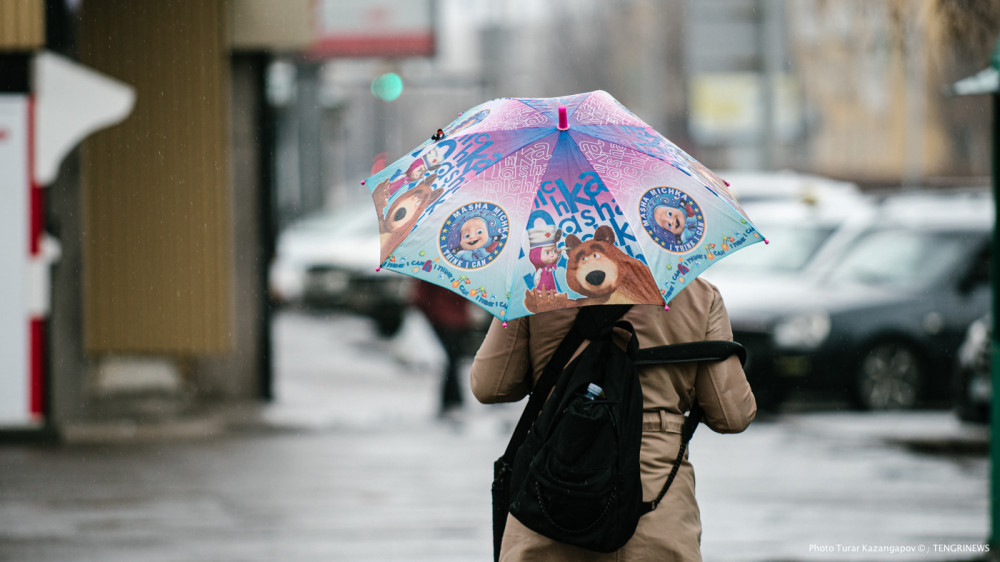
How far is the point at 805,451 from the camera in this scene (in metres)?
10.2

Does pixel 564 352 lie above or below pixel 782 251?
above

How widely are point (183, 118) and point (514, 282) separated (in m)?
8.81

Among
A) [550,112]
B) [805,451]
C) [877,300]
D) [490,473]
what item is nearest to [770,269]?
[877,300]

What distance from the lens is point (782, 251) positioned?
1366 cm

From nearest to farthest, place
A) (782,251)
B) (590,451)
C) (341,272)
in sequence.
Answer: (590,451)
(782,251)
(341,272)

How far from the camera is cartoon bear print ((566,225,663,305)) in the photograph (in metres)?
3.20

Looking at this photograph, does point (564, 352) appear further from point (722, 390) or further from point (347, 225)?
point (347, 225)

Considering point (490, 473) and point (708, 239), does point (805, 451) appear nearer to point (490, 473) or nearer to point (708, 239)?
point (490, 473)

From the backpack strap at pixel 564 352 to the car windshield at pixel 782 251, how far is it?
10.2m

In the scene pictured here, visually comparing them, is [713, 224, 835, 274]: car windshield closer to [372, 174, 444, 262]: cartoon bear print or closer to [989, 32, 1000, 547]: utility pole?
[989, 32, 1000, 547]: utility pole

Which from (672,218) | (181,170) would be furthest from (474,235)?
(181,170)

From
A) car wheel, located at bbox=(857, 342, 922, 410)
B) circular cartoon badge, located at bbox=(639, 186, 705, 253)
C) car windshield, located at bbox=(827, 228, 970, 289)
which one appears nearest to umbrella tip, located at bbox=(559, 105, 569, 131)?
circular cartoon badge, located at bbox=(639, 186, 705, 253)

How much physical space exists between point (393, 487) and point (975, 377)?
5.11 m

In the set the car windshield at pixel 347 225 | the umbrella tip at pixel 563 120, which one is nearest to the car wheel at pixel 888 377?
the umbrella tip at pixel 563 120
